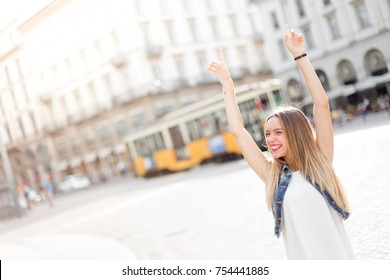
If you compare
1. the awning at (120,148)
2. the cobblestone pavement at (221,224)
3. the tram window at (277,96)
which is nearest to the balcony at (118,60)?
the awning at (120,148)

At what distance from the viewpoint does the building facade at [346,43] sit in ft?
13.0

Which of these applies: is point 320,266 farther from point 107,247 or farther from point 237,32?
point 237,32

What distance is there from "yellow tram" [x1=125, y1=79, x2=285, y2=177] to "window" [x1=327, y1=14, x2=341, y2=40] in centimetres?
807

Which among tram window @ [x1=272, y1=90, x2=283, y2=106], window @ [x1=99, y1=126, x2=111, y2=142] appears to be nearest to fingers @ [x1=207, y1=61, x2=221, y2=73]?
tram window @ [x1=272, y1=90, x2=283, y2=106]

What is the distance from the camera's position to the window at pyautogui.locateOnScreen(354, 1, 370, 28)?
3932 millimetres

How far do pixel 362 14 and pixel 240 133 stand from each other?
2325 millimetres

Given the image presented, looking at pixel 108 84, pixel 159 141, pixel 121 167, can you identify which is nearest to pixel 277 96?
pixel 159 141

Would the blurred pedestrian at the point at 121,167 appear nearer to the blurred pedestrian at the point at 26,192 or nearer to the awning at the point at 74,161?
the blurred pedestrian at the point at 26,192

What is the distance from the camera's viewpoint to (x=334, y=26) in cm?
440

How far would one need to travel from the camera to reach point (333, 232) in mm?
1970

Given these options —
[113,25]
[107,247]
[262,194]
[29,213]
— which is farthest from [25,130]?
[29,213]

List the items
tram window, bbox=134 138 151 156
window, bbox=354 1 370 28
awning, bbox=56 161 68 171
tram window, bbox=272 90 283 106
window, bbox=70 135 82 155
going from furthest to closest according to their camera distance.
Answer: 1. tram window, bbox=134 138 151 156
2. window, bbox=70 135 82 155
3. tram window, bbox=272 90 283 106
4. awning, bbox=56 161 68 171
5. window, bbox=354 1 370 28

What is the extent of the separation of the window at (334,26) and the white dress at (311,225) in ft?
9.14

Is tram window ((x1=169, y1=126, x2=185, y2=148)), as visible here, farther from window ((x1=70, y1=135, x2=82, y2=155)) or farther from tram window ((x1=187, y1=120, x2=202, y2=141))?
window ((x1=70, y1=135, x2=82, y2=155))
